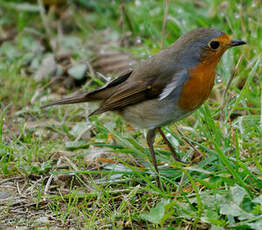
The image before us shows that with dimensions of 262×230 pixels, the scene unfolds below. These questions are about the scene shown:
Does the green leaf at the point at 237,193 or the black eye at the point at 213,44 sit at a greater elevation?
the black eye at the point at 213,44

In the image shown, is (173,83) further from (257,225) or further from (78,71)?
(78,71)

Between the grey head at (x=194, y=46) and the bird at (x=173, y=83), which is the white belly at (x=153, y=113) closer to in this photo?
the bird at (x=173, y=83)

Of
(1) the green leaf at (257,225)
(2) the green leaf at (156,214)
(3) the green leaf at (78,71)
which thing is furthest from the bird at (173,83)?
(3) the green leaf at (78,71)

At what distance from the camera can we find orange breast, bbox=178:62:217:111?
3266 millimetres

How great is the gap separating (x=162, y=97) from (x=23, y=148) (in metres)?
1.37

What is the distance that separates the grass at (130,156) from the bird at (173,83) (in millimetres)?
210

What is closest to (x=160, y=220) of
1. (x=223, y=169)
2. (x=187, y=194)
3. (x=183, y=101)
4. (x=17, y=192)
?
(x=187, y=194)

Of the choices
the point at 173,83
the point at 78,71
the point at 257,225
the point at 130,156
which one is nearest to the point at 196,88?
the point at 173,83

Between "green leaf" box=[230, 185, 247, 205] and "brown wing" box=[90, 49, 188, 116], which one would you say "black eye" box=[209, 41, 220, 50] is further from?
"green leaf" box=[230, 185, 247, 205]

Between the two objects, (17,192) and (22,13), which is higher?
(22,13)

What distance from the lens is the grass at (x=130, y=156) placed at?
2.82 metres

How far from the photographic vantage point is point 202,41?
3387 mm

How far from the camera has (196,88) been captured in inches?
129

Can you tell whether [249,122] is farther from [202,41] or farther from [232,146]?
[202,41]
